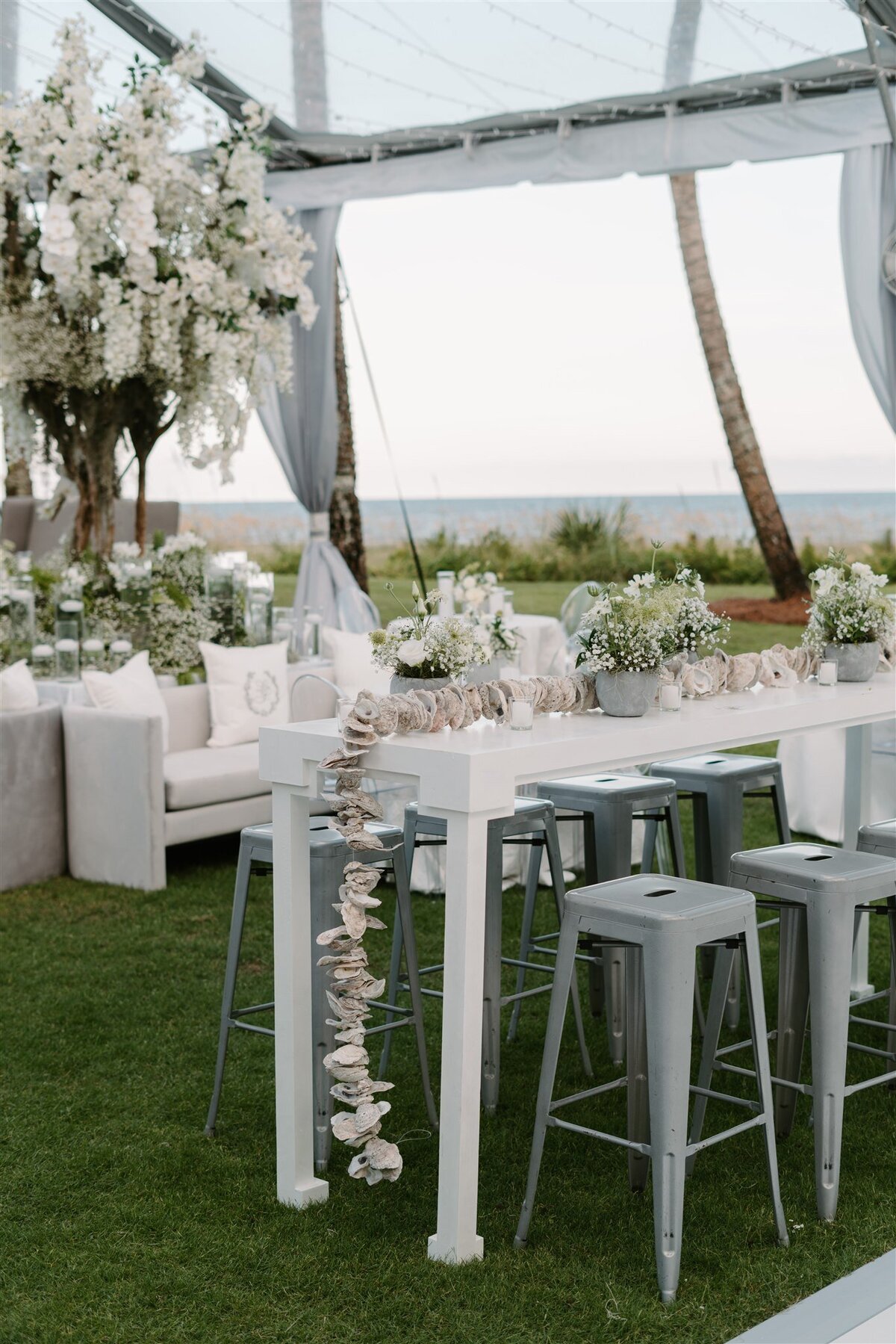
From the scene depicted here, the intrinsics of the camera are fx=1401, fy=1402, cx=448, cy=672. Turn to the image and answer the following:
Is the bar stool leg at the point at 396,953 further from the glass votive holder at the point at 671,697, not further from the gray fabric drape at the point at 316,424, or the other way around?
the gray fabric drape at the point at 316,424

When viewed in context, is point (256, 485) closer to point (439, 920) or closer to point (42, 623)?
point (42, 623)

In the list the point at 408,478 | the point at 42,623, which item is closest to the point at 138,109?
the point at 42,623

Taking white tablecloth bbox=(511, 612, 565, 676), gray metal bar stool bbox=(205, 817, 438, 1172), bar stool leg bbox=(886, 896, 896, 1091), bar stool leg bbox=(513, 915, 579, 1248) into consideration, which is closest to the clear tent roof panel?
white tablecloth bbox=(511, 612, 565, 676)

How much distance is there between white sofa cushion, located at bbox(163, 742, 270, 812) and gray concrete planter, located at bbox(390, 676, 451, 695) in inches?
101

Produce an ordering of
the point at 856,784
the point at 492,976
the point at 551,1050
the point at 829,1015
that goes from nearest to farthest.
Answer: the point at 551,1050 < the point at 829,1015 < the point at 492,976 < the point at 856,784

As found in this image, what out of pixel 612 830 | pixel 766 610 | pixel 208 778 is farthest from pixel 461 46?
pixel 766 610

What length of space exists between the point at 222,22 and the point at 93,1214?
16.2 ft

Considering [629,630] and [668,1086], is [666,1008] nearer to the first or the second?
[668,1086]

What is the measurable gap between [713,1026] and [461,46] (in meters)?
4.43

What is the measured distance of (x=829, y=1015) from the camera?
2.70m

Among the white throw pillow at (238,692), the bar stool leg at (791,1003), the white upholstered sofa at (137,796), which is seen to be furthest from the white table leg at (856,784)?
the white throw pillow at (238,692)

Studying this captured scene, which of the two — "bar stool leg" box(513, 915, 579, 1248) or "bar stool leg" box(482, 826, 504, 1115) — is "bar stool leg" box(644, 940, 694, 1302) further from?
"bar stool leg" box(482, 826, 504, 1115)

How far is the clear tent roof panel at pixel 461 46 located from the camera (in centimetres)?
521

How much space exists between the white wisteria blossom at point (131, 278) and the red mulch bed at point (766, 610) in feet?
33.3
